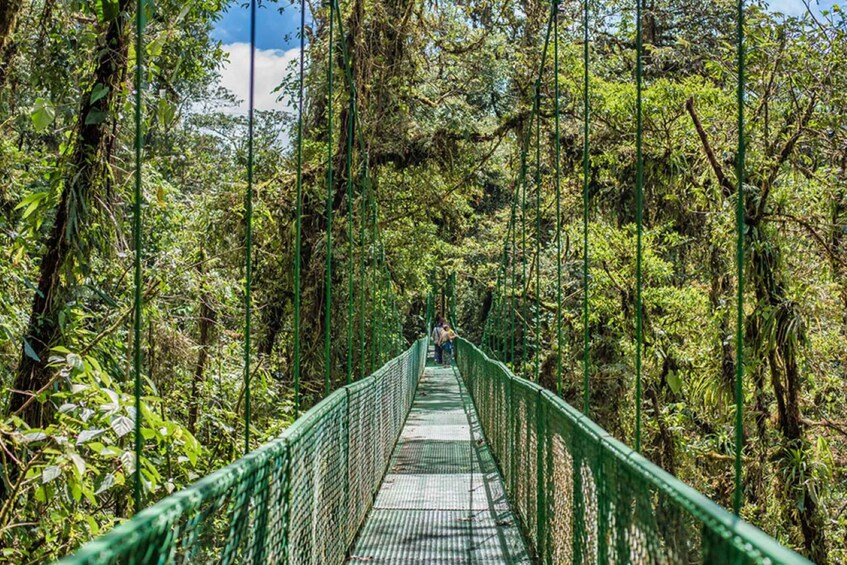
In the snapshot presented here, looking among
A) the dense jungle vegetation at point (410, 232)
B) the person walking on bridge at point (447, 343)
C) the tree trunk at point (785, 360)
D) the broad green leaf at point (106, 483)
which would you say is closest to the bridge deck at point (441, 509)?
the dense jungle vegetation at point (410, 232)

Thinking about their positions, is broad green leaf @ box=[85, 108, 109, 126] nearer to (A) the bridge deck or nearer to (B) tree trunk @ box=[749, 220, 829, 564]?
(A) the bridge deck

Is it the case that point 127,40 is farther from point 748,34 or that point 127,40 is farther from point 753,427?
point 753,427

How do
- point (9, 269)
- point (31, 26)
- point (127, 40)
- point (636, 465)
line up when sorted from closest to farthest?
1. point (636, 465)
2. point (127, 40)
3. point (9, 269)
4. point (31, 26)

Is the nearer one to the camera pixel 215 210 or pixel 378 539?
pixel 378 539

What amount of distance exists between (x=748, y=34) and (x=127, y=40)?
198 inches

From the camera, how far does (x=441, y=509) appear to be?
16.7ft

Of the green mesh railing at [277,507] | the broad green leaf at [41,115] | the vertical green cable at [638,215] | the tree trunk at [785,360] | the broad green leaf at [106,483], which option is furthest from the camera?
the tree trunk at [785,360]

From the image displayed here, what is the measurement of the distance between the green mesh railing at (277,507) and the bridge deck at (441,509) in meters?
0.20

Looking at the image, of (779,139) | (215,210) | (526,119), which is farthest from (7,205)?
(526,119)

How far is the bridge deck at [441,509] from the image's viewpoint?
13.4ft

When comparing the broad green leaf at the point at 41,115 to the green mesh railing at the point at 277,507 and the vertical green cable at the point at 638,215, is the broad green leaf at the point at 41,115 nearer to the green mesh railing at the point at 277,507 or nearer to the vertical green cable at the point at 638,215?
the green mesh railing at the point at 277,507

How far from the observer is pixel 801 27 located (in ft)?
22.4

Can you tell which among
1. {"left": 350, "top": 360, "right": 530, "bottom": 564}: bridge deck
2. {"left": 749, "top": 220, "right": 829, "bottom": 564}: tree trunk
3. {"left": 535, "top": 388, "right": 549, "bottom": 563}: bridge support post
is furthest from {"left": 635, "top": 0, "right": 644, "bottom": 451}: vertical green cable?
{"left": 749, "top": 220, "right": 829, "bottom": 564}: tree trunk

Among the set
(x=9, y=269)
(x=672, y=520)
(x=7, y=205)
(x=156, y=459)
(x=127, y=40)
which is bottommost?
(x=156, y=459)
